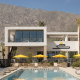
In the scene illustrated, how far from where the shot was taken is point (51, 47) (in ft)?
109

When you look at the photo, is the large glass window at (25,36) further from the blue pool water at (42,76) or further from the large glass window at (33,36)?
the blue pool water at (42,76)

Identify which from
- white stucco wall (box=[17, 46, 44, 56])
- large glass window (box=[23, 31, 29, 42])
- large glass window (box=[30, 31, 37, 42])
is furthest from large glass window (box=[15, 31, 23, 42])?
white stucco wall (box=[17, 46, 44, 56])

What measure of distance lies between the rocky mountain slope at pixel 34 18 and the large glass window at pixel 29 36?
274 feet

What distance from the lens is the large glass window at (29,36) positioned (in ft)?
101

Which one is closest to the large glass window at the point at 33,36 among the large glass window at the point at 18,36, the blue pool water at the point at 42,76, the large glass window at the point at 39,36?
the large glass window at the point at 39,36

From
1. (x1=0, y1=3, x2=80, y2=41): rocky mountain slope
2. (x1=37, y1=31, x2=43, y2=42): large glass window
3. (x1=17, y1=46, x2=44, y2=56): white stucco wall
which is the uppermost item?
(x1=0, y1=3, x2=80, y2=41): rocky mountain slope

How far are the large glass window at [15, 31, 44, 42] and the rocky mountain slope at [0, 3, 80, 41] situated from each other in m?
83.4

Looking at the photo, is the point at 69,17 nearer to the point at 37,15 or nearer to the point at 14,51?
the point at 37,15

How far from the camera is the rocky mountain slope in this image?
12975cm

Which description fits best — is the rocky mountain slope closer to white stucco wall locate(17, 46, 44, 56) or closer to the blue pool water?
white stucco wall locate(17, 46, 44, 56)

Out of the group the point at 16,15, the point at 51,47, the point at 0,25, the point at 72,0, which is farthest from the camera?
the point at 16,15

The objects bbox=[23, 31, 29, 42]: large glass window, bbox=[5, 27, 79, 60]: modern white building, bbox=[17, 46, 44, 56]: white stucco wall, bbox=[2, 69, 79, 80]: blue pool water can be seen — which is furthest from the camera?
bbox=[17, 46, 44, 56]: white stucco wall

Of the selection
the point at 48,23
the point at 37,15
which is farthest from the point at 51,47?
the point at 37,15

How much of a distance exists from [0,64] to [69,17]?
129 metres
